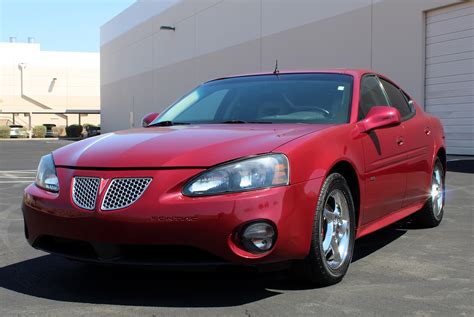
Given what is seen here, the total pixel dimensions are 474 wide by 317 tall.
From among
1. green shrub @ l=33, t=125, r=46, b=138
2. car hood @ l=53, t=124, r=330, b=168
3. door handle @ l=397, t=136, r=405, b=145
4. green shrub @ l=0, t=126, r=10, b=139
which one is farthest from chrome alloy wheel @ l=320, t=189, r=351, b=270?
green shrub @ l=33, t=125, r=46, b=138

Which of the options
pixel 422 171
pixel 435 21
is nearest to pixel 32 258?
pixel 422 171

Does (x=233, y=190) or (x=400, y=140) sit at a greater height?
(x=400, y=140)

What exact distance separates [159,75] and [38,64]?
3558 cm

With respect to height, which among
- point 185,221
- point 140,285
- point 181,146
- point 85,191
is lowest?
point 140,285

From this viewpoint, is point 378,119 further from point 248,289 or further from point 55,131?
point 55,131

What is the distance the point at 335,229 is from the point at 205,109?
1702 millimetres

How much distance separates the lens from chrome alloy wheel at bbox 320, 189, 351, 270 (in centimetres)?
370

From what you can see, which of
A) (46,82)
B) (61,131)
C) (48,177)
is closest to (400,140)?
(48,177)

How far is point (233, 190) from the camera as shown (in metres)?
3.19

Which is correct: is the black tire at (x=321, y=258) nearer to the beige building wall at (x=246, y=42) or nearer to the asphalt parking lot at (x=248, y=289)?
the asphalt parking lot at (x=248, y=289)

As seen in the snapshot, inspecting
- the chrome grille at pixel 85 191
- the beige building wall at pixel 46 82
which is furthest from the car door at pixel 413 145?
the beige building wall at pixel 46 82

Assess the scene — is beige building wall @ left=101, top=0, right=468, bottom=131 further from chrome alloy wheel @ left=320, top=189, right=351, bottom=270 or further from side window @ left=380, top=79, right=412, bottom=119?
chrome alloy wheel @ left=320, top=189, right=351, bottom=270

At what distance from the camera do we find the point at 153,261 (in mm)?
3205

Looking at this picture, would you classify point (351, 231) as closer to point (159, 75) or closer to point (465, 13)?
point (465, 13)
